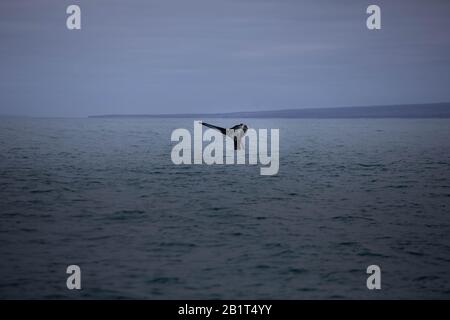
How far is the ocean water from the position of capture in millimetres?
23641

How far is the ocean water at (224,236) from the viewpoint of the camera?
77.6ft

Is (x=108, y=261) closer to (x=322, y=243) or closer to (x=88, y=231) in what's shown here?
(x=88, y=231)

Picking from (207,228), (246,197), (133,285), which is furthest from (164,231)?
(246,197)

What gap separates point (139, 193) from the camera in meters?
49.1

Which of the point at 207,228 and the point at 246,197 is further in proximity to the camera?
the point at 246,197

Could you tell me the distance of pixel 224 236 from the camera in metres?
32.2

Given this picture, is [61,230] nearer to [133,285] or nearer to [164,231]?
[164,231]

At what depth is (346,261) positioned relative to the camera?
2756 cm

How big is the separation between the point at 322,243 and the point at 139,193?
2341 cm

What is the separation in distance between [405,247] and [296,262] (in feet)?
25.1
